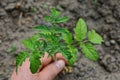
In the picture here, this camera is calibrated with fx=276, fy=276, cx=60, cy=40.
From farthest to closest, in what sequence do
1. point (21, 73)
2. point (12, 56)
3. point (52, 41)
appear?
1. point (12, 56)
2. point (21, 73)
3. point (52, 41)

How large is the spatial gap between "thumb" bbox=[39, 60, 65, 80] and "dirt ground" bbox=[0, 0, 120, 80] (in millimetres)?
216

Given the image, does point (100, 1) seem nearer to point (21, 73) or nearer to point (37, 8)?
point (37, 8)

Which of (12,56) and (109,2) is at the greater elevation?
(109,2)

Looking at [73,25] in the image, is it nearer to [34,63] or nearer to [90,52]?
[90,52]

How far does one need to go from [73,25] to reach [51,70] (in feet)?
2.09

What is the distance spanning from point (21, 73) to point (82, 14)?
85cm

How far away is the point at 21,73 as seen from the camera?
1.85m

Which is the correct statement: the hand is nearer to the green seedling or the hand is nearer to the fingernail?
the fingernail

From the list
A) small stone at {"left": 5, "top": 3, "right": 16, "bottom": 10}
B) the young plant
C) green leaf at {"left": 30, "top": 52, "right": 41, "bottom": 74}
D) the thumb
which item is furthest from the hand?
small stone at {"left": 5, "top": 3, "right": 16, "bottom": 10}

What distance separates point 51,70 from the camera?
1.83 meters

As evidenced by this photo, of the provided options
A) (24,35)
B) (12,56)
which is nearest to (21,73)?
(12,56)

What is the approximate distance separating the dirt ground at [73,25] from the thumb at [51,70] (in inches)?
8.5

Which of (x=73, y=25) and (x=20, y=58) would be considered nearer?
(x=20, y=58)

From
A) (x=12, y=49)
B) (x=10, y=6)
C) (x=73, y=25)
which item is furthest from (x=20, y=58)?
(x=10, y=6)
